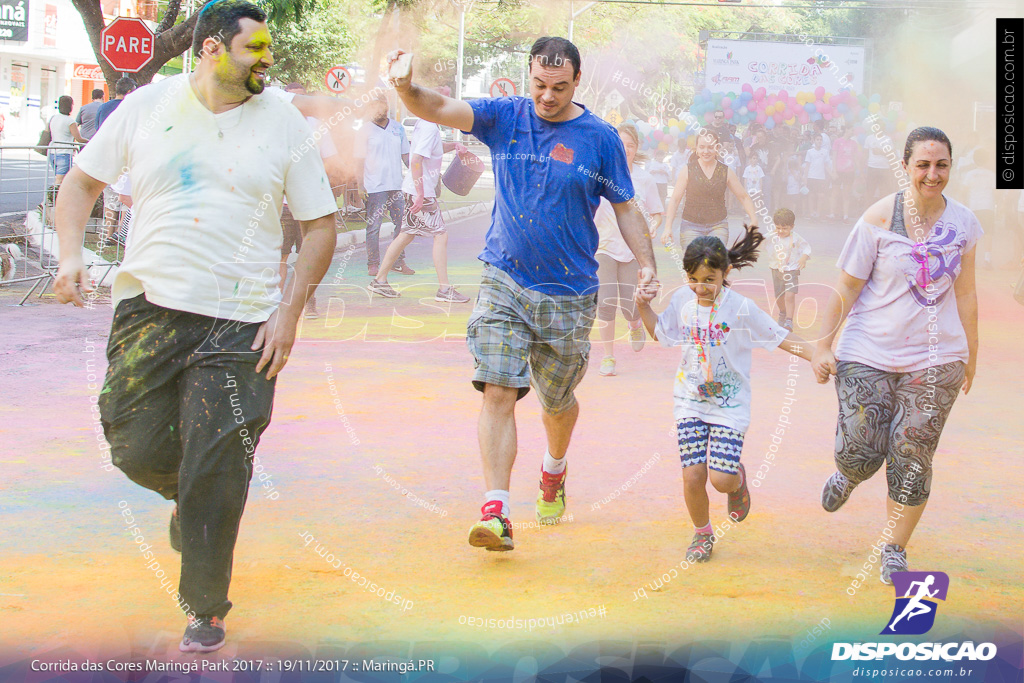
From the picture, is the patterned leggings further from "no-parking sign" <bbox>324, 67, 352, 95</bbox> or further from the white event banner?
the white event banner

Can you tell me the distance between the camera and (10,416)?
567 centimetres

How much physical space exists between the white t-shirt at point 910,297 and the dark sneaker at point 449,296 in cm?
654

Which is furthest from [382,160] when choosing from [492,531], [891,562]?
[891,562]

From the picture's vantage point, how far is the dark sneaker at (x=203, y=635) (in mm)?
3051

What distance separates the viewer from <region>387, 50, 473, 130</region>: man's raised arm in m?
3.77

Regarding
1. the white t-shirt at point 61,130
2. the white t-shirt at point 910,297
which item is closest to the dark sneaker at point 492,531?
the white t-shirt at point 910,297

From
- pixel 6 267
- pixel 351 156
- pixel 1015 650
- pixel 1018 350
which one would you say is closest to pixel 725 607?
pixel 1015 650

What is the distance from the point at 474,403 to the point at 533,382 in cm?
220

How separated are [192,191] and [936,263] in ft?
8.71

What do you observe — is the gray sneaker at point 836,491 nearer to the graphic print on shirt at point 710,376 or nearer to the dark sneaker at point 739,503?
the dark sneaker at point 739,503

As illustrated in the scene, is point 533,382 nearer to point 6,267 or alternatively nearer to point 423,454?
point 423,454

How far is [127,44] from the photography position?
11.7 m

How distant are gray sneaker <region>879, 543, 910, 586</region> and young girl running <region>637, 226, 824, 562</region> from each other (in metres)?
0.55

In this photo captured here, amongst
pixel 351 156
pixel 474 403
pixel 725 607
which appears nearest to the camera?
pixel 725 607
